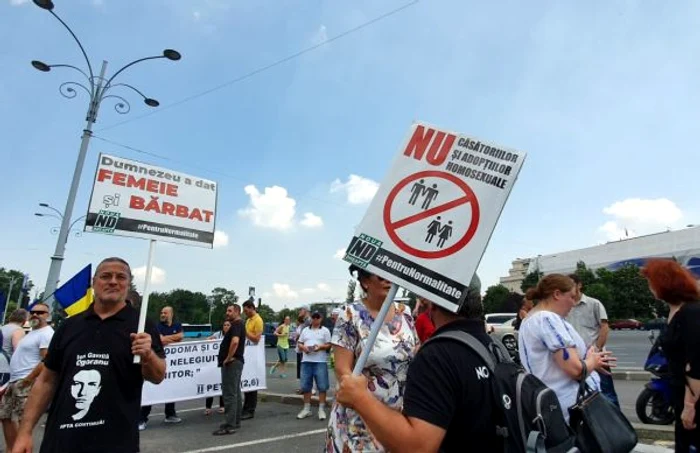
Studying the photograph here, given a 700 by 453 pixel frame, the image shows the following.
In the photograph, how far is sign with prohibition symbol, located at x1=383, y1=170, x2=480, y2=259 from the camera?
1.99 meters

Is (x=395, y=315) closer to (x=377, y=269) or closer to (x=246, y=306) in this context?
(x=377, y=269)

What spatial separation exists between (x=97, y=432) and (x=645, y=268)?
3.99 m

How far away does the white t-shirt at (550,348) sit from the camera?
289 centimetres

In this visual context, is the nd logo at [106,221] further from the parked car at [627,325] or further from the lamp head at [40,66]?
the parked car at [627,325]

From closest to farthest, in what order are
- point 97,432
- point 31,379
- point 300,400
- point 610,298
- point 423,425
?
point 423,425, point 97,432, point 31,379, point 300,400, point 610,298

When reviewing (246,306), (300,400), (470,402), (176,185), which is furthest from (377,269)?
(300,400)

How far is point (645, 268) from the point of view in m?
3.64

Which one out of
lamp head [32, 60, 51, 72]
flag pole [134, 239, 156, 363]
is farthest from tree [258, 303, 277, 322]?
flag pole [134, 239, 156, 363]

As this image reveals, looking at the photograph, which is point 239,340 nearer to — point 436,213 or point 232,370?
point 232,370

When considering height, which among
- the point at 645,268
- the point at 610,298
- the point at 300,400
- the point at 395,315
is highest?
the point at 610,298

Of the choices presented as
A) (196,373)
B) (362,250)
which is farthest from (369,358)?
(196,373)

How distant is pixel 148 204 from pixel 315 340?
237 inches

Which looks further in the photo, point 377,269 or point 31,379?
point 31,379

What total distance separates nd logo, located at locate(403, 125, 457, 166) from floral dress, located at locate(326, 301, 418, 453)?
1163 mm
